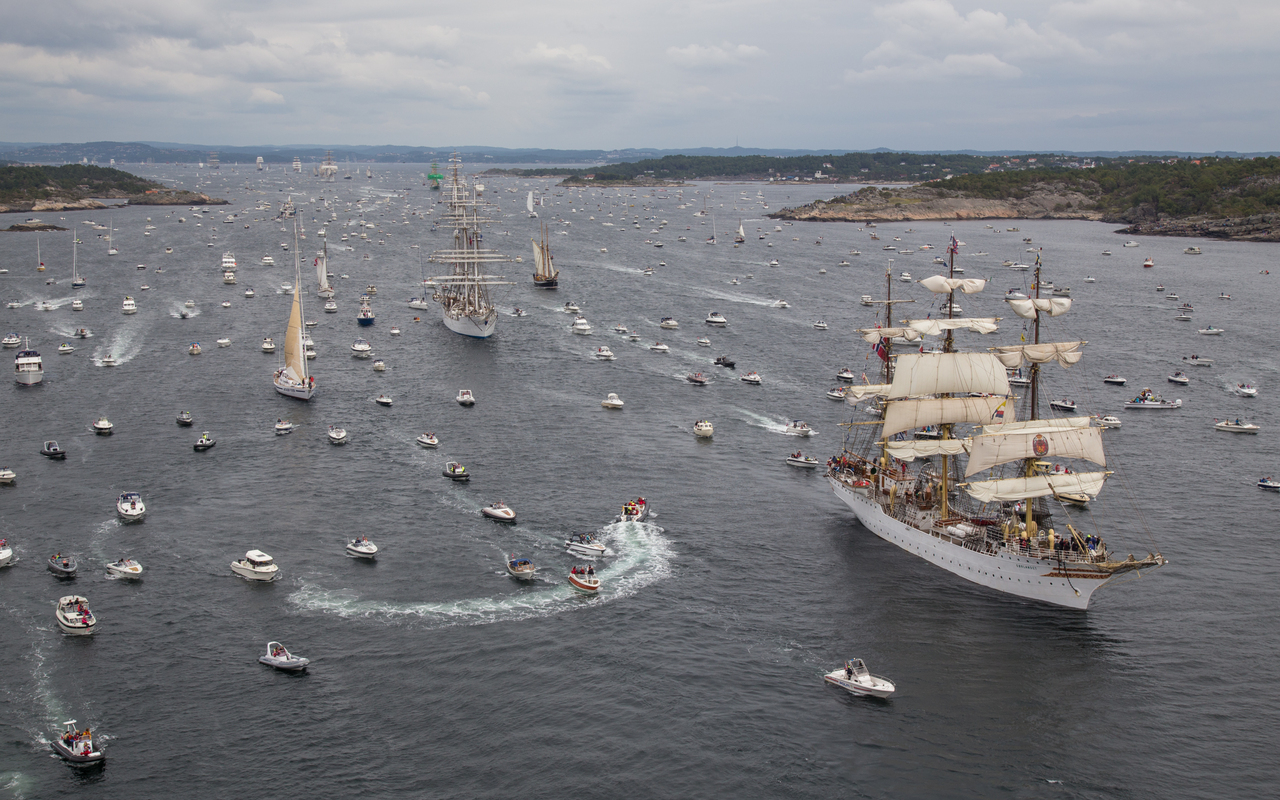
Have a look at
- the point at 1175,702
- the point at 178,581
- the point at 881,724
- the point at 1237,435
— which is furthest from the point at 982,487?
the point at 178,581

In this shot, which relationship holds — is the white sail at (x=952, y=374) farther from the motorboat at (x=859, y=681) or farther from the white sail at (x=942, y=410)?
the motorboat at (x=859, y=681)

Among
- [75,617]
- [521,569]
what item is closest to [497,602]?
[521,569]

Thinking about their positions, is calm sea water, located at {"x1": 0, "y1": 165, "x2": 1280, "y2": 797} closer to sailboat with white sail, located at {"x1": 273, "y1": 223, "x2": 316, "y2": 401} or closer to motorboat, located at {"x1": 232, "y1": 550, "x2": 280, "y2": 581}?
motorboat, located at {"x1": 232, "y1": 550, "x2": 280, "y2": 581}

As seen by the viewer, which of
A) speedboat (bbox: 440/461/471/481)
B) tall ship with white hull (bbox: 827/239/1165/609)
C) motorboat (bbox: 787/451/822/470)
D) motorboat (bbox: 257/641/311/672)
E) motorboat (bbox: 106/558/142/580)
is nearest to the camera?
motorboat (bbox: 257/641/311/672)

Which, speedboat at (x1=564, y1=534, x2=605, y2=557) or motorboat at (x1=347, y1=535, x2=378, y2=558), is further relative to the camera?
speedboat at (x1=564, y1=534, x2=605, y2=557)

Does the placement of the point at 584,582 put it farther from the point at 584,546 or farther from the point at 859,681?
the point at 859,681

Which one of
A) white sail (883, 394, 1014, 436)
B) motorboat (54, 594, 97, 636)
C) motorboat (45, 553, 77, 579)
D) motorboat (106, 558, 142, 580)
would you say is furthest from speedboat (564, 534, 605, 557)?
motorboat (45, 553, 77, 579)
